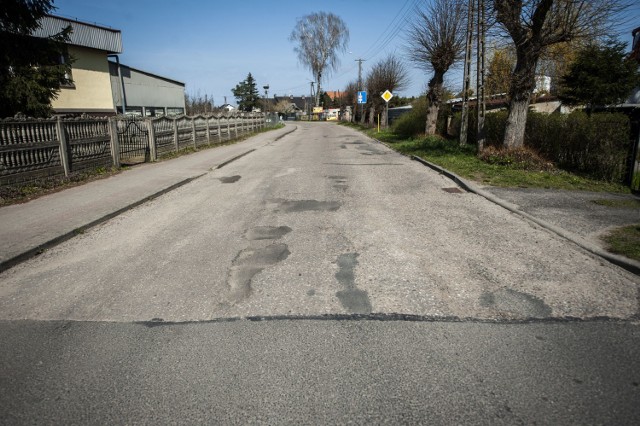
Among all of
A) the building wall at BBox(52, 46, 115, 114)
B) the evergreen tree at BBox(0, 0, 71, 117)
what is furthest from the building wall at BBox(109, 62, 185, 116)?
the evergreen tree at BBox(0, 0, 71, 117)

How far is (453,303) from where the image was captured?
3.59m

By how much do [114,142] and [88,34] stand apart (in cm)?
1835

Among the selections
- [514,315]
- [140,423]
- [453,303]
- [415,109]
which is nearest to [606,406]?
[514,315]

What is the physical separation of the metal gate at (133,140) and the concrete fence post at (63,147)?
301 cm

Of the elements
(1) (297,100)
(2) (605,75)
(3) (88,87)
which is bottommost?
(2) (605,75)

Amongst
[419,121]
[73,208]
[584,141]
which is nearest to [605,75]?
[419,121]

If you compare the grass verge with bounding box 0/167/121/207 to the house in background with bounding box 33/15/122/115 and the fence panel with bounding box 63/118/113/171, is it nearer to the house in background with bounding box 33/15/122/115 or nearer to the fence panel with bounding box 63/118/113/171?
the fence panel with bounding box 63/118/113/171

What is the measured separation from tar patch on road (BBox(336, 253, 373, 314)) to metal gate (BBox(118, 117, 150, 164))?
456 inches

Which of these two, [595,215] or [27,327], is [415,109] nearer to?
[595,215]

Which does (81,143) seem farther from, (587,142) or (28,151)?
(587,142)

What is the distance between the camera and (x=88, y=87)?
26016 millimetres

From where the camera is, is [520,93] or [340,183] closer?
[340,183]

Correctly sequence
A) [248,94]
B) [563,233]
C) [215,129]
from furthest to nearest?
[248,94] → [215,129] → [563,233]

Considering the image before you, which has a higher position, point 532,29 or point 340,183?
point 532,29
